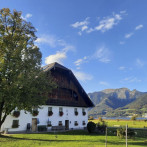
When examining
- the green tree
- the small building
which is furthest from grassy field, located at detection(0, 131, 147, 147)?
the small building

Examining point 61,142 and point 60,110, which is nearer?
point 61,142

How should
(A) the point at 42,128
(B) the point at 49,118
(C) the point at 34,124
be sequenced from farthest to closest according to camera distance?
(B) the point at 49,118 < (C) the point at 34,124 < (A) the point at 42,128

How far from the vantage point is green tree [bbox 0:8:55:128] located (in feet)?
49.7

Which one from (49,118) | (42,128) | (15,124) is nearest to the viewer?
(15,124)

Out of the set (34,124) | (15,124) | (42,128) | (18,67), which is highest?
(18,67)

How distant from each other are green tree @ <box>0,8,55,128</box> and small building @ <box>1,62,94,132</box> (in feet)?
26.7

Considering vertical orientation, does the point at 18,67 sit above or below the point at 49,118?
above

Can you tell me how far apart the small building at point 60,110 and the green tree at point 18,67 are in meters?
8.13

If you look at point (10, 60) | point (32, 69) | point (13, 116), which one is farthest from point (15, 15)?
point (13, 116)

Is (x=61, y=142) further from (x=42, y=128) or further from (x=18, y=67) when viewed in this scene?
(x=42, y=128)

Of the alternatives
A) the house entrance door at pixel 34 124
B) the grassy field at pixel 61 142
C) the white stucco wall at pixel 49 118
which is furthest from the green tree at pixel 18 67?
the house entrance door at pixel 34 124

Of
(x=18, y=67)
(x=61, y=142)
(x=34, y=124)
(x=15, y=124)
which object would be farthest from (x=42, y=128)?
(x=18, y=67)

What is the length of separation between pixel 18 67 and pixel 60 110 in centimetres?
1861

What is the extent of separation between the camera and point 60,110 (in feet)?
105
